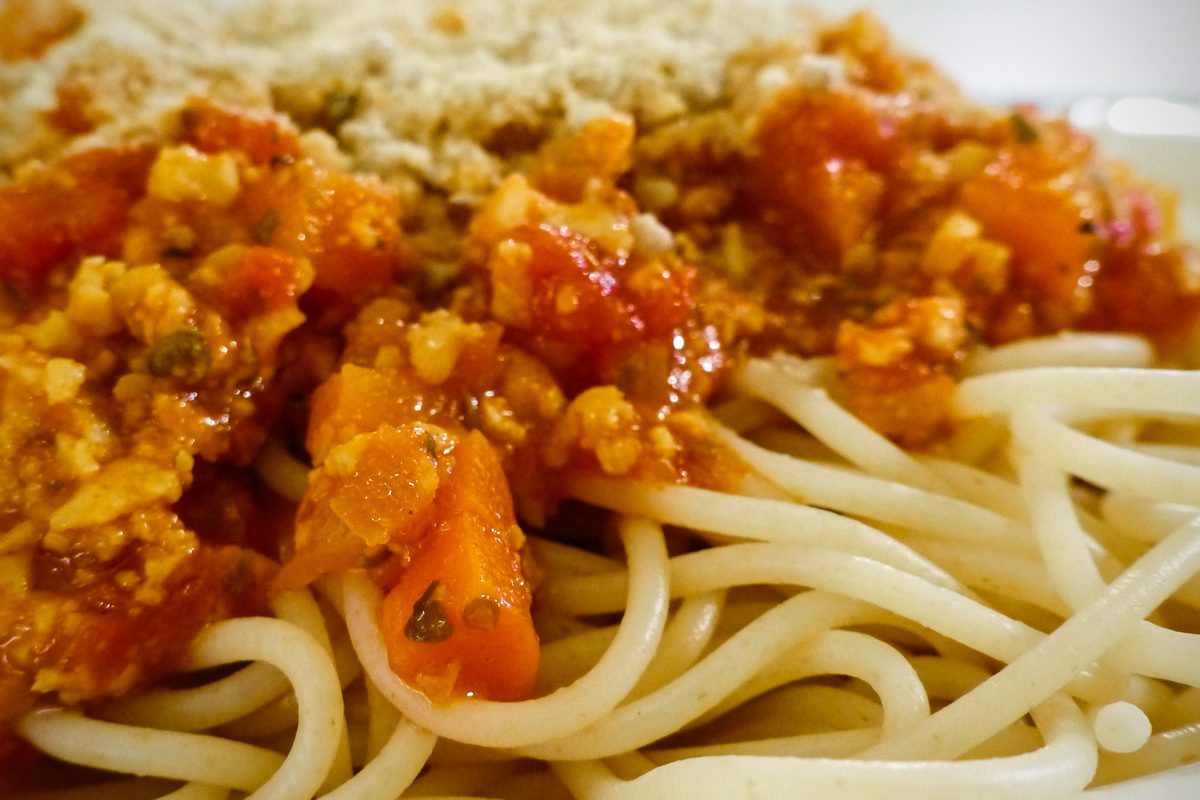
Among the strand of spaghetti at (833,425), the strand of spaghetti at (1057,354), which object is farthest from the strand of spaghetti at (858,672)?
the strand of spaghetti at (1057,354)

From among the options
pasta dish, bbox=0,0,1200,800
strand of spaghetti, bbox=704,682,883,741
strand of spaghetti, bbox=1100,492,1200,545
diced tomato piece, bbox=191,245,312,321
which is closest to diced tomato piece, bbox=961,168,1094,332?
pasta dish, bbox=0,0,1200,800

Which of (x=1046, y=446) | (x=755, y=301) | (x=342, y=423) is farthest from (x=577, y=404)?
(x=1046, y=446)

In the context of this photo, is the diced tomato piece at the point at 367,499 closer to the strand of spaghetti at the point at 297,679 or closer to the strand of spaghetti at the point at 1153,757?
the strand of spaghetti at the point at 297,679

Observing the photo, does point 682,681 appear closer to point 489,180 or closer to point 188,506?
point 188,506

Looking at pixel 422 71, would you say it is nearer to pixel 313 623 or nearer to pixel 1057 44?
pixel 313 623

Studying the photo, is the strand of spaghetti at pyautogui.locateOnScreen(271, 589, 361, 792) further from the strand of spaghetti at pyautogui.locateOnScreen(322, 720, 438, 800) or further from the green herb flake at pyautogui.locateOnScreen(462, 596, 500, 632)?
the green herb flake at pyautogui.locateOnScreen(462, 596, 500, 632)

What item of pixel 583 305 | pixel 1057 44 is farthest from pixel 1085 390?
pixel 1057 44
